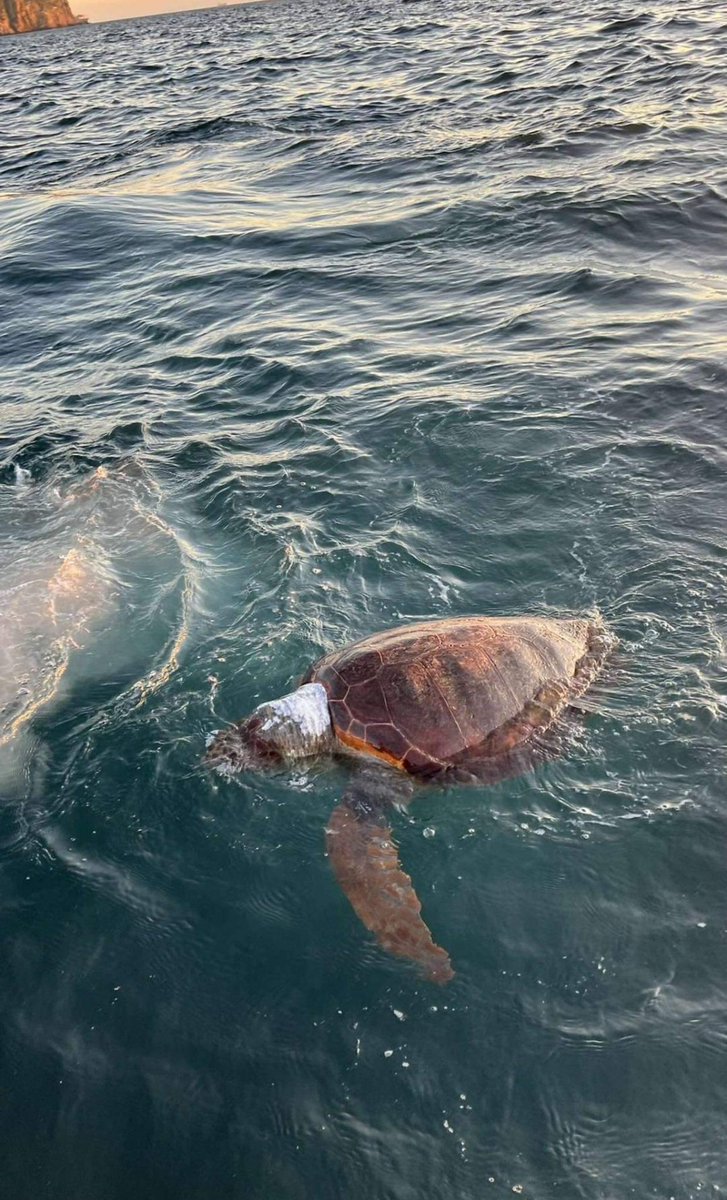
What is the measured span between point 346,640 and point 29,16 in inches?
6459

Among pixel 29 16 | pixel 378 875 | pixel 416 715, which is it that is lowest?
pixel 378 875

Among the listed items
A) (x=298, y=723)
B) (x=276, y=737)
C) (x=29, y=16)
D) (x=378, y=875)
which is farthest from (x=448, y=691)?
(x=29, y=16)

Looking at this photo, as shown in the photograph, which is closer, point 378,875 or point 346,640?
point 378,875

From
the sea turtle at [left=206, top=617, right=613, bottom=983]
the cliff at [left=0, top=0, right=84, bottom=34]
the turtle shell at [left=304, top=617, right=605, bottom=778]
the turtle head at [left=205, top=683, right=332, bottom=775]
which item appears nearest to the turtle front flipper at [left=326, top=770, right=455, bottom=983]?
the sea turtle at [left=206, top=617, right=613, bottom=983]

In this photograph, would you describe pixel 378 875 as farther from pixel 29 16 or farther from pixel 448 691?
pixel 29 16

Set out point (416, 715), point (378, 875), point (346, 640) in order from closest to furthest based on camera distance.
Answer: point (378, 875) → point (416, 715) → point (346, 640)

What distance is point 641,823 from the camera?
5043 millimetres

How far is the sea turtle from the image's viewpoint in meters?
5.46

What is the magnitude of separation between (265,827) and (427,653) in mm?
1435

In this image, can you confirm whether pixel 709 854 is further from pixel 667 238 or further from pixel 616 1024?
pixel 667 238

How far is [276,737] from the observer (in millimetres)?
5602

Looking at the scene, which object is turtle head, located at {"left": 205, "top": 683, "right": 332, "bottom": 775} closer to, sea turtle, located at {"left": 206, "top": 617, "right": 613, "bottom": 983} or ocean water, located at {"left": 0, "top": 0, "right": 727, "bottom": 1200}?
sea turtle, located at {"left": 206, "top": 617, "right": 613, "bottom": 983}

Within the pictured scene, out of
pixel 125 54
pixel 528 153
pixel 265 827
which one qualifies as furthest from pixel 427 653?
pixel 125 54

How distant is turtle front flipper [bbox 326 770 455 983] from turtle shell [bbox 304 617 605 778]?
0.86ft
